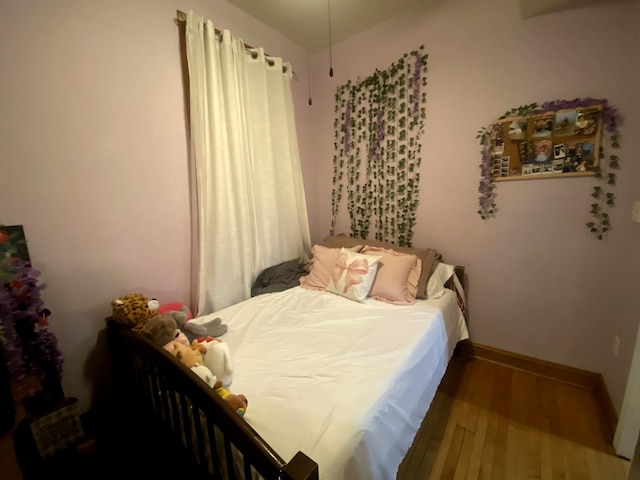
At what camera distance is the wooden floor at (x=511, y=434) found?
4.23 feet

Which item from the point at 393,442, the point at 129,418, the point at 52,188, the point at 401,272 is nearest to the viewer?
the point at 393,442

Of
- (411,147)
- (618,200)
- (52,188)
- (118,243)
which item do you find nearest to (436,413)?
(618,200)

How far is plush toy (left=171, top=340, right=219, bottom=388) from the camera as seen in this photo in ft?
3.30

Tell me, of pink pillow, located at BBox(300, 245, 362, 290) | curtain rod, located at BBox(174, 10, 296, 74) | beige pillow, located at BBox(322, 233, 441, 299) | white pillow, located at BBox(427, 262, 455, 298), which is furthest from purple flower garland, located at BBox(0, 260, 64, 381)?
white pillow, located at BBox(427, 262, 455, 298)

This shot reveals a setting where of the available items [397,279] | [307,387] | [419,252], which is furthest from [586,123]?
[307,387]

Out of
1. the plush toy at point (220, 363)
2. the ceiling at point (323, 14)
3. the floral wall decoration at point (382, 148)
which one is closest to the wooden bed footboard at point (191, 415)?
the plush toy at point (220, 363)

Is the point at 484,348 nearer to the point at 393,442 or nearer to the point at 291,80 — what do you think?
the point at 393,442

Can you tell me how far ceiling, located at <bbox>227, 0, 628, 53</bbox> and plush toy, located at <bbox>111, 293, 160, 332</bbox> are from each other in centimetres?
213

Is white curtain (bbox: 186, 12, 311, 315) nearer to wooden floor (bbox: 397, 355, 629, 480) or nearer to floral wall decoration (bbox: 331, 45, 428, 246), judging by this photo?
floral wall decoration (bbox: 331, 45, 428, 246)

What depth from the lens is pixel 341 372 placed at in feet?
3.67

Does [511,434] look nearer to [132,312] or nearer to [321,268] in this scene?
[321,268]

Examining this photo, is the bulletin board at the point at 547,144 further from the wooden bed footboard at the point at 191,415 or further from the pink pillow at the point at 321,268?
the wooden bed footboard at the point at 191,415

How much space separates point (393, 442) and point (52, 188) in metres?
1.83

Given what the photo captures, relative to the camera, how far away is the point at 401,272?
1899mm
